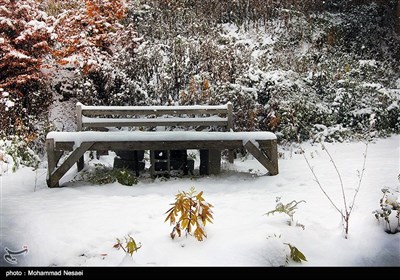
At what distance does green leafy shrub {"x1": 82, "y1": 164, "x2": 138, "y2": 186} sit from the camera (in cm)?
518

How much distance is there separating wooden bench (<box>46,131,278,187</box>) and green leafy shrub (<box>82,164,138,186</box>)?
41cm

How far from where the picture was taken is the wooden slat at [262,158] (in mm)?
5312

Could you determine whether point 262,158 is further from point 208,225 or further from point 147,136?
point 208,225

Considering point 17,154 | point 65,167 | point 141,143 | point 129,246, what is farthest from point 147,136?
point 17,154

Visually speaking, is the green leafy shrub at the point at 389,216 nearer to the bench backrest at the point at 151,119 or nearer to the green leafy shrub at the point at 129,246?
the green leafy shrub at the point at 129,246

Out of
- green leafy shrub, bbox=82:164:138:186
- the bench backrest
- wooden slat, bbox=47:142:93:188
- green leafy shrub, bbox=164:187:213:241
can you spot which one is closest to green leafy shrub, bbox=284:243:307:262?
green leafy shrub, bbox=164:187:213:241

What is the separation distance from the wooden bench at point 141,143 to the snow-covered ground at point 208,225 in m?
0.33

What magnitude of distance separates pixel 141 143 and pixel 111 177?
0.68 meters

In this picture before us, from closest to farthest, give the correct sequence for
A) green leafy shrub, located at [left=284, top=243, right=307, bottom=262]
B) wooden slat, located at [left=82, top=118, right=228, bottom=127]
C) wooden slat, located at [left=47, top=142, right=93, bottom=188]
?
green leafy shrub, located at [left=284, top=243, right=307, bottom=262] → wooden slat, located at [left=47, top=142, right=93, bottom=188] → wooden slat, located at [left=82, top=118, right=228, bottom=127]

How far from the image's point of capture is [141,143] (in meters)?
5.15

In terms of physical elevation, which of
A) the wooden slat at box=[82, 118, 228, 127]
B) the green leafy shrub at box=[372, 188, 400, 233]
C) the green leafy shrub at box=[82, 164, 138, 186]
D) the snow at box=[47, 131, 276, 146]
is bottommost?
the green leafy shrub at box=[82, 164, 138, 186]

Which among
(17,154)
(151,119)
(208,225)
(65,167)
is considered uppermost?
(151,119)

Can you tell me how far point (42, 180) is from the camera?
5.38m

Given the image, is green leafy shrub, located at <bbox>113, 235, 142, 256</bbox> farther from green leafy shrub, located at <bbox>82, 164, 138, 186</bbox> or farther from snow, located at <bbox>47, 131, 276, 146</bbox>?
snow, located at <bbox>47, 131, 276, 146</bbox>
